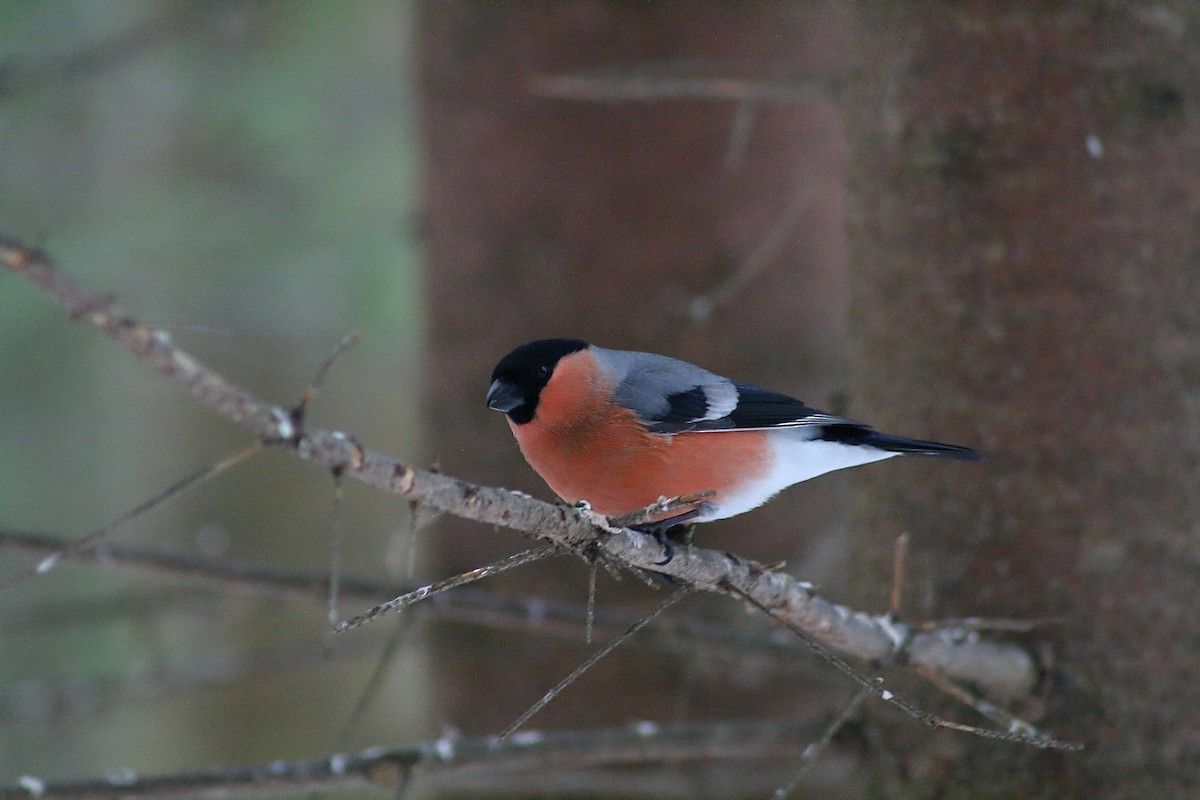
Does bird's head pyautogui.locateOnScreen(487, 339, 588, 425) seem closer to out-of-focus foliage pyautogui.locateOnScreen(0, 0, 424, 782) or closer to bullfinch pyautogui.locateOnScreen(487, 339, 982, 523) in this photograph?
bullfinch pyautogui.locateOnScreen(487, 339, 982, 523)

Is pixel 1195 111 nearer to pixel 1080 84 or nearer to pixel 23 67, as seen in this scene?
pixel 1080 84

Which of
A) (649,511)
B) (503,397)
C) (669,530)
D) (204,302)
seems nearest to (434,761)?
(669,530)

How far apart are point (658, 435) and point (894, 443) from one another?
0.62 meters

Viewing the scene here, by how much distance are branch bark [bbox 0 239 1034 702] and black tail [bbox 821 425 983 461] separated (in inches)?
17.1

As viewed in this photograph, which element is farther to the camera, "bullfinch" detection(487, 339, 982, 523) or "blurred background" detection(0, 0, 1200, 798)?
"bullfinch" detection(487, 339, 982, 523)

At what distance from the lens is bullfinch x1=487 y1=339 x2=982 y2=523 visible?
2955 mm

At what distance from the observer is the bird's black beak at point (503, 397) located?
288 cm

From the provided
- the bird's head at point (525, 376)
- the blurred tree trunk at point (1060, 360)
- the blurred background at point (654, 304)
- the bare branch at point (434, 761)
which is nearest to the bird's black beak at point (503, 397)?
the bird's head at point (525, 376)

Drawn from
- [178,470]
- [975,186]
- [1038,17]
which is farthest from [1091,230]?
[178,470]

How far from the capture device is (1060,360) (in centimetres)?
283

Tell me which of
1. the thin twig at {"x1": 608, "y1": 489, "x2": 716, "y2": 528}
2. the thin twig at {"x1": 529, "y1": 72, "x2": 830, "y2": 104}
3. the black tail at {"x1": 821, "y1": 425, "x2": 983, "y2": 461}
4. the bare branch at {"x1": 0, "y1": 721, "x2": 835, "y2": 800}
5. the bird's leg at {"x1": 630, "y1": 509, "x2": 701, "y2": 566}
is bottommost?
the bare branch at {"x1": 0, "y1": 721, "x2": 835, "y2": 800}

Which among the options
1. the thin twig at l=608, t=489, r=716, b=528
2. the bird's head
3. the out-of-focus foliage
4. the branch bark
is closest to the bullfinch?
the bird's head

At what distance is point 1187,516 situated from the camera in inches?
110

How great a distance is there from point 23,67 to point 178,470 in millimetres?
6244
